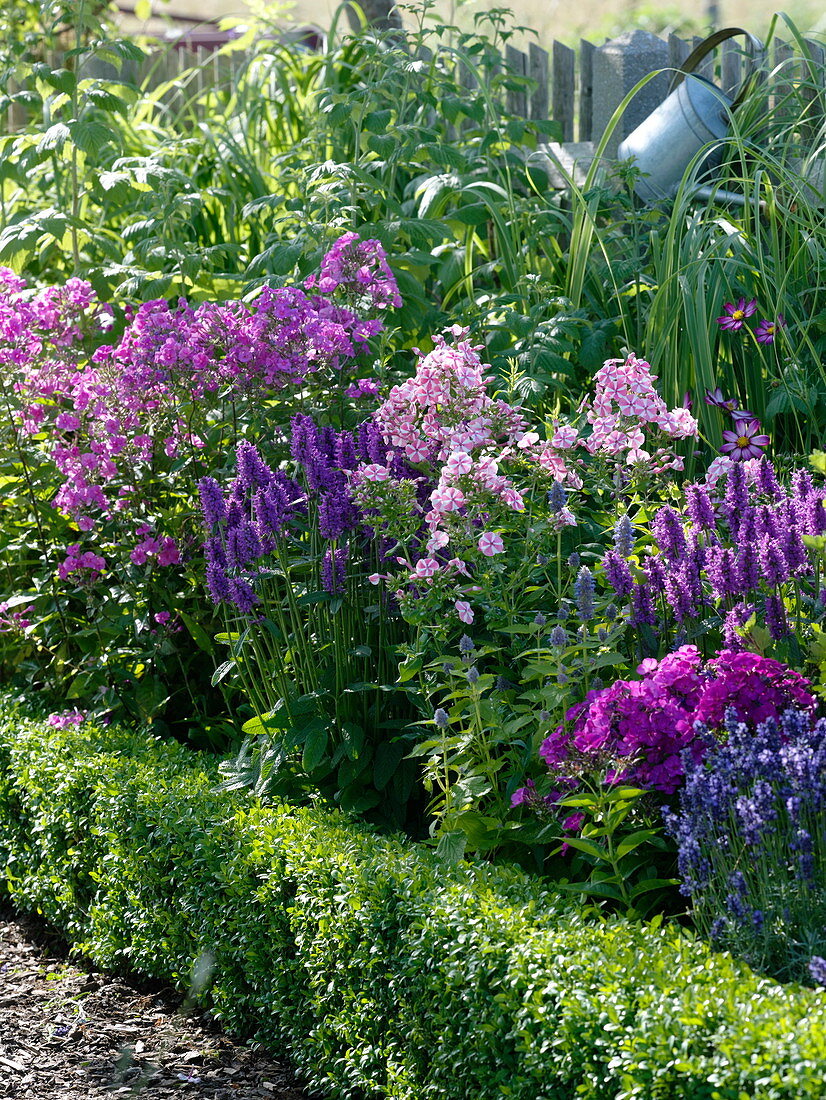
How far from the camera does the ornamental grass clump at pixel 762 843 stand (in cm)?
221

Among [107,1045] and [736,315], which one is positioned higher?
[736,315]

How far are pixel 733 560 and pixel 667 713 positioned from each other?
0.47 metres

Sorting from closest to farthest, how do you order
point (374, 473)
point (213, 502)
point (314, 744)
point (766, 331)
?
point (374, 473) < point (314, 744) < point (213, 502) < point (766, 331)

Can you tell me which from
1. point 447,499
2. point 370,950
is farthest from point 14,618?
point 370,950

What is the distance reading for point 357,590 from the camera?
136 inches

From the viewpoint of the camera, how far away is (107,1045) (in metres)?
3.14

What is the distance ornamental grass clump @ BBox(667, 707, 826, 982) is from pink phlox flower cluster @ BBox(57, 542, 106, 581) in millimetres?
2372

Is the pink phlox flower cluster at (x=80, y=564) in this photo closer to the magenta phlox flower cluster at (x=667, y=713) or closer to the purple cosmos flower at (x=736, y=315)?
the magenta phlox flower cluster at (x=667, y=713)

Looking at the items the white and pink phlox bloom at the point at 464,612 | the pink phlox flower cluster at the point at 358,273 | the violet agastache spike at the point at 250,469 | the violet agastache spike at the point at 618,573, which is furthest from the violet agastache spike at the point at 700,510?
the pink phlox flower cluster at the point at 358,273

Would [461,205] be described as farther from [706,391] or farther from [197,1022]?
[197,1022]

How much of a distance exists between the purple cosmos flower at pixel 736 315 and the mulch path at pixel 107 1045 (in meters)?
2.75

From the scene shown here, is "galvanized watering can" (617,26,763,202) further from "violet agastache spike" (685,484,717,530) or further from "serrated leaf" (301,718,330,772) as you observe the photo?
"serrated leaf" (301,718,330,772)

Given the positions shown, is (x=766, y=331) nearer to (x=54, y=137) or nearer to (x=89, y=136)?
(x=89, y=136)

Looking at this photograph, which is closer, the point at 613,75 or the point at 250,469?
the point at 250,469
